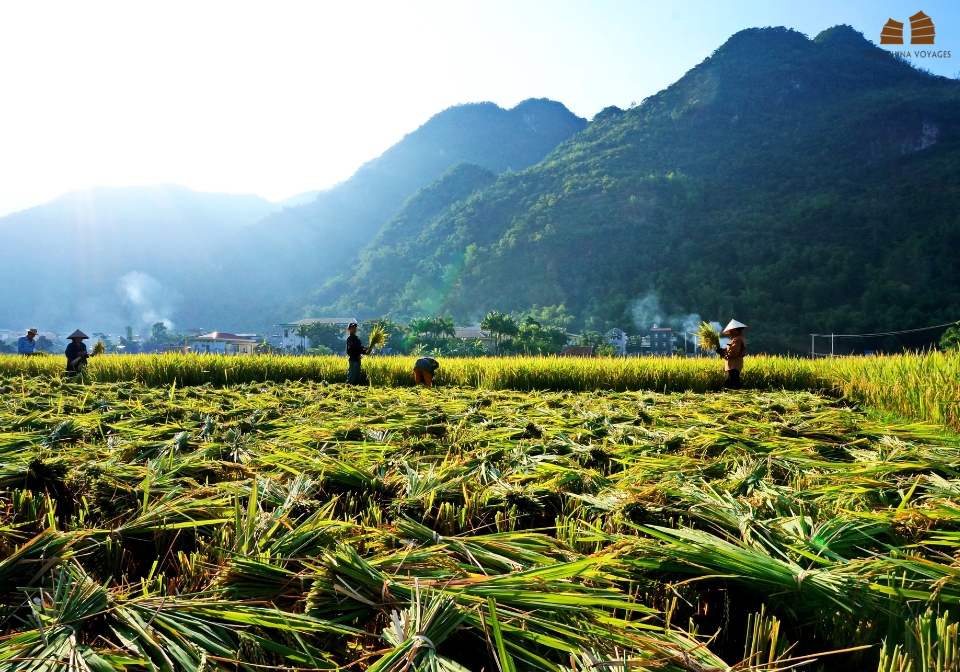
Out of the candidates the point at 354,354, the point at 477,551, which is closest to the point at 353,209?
the point at 354,354

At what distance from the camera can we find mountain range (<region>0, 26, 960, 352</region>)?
190 feet

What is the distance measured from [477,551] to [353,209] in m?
163

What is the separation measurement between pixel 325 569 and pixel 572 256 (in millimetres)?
83709

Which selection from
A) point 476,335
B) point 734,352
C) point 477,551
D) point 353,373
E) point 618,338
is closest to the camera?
point 477,551

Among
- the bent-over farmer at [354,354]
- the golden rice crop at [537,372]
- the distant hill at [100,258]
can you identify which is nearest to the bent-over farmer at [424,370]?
the bent-over farmer at [354,354]

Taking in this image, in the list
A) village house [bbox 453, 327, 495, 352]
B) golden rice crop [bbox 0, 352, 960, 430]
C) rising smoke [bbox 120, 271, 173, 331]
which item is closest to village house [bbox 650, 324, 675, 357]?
village house [bbox 453, 327, 495, 352]

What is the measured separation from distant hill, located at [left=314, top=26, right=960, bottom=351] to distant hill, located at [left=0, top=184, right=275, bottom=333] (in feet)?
195

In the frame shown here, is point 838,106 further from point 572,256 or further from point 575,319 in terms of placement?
point 575,319

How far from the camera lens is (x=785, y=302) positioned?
55594mm

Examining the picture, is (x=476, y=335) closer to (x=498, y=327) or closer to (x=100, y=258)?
(x=498, y=327)

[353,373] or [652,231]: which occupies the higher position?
[652,231]

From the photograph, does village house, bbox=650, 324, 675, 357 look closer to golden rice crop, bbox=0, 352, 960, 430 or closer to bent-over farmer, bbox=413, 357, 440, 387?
golden rice crop, bbox=0, 352, 960, 430

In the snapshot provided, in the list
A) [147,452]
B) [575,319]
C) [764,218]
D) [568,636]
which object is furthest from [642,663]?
[764,218]

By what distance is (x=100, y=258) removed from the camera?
150m
